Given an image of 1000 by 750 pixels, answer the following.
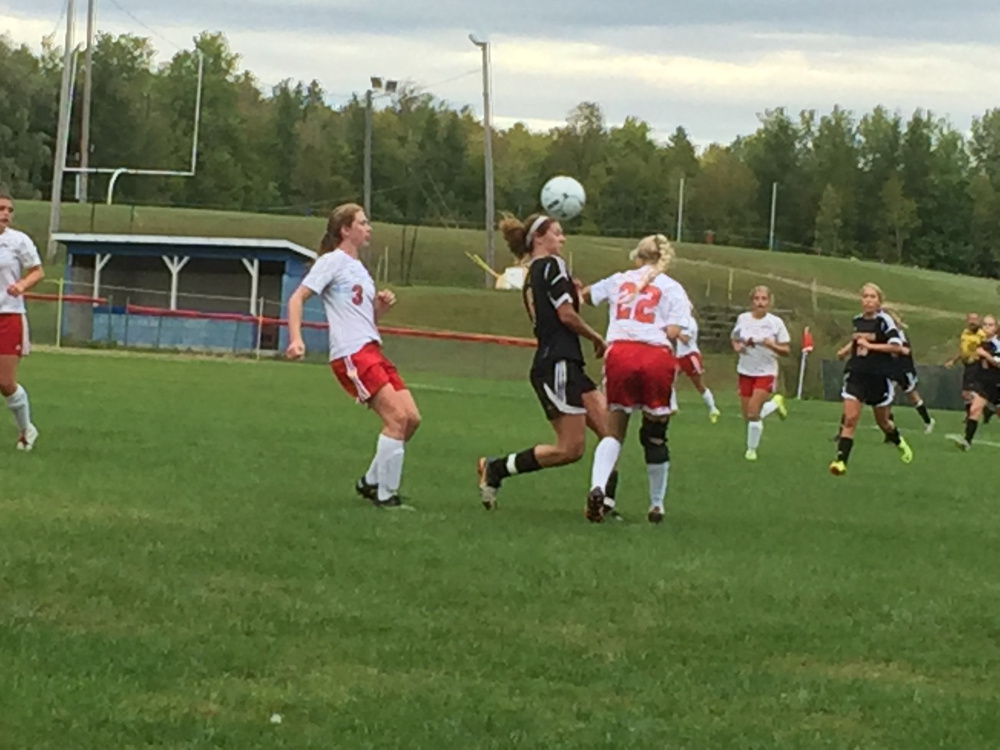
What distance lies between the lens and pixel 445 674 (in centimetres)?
600

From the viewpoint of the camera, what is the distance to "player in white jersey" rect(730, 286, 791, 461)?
61.0 ft

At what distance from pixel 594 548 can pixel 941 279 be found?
9608 cm

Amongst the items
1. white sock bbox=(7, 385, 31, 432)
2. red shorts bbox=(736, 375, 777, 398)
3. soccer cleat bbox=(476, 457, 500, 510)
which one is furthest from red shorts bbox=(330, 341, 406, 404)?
red shorts bbox=(736, 375, 777, 398)

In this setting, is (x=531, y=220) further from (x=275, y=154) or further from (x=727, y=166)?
(x=727, y=166)

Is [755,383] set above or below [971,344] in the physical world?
below

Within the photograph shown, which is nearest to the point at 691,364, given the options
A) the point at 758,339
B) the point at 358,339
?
the point at 758,339

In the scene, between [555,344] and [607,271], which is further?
[607,271]

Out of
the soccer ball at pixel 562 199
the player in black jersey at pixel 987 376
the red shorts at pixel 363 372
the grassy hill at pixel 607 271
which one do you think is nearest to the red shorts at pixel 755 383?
the player in black jersey at pixel 987 376

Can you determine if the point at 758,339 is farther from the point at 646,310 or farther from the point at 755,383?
the point at 646,310

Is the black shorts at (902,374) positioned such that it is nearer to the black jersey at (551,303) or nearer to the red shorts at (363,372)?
the black jersey at (551,303)

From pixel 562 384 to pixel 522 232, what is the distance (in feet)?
3.31

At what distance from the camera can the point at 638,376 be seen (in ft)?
35.4

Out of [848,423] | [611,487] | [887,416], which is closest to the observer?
[611,487]

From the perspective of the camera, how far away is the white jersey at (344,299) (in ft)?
35.5
